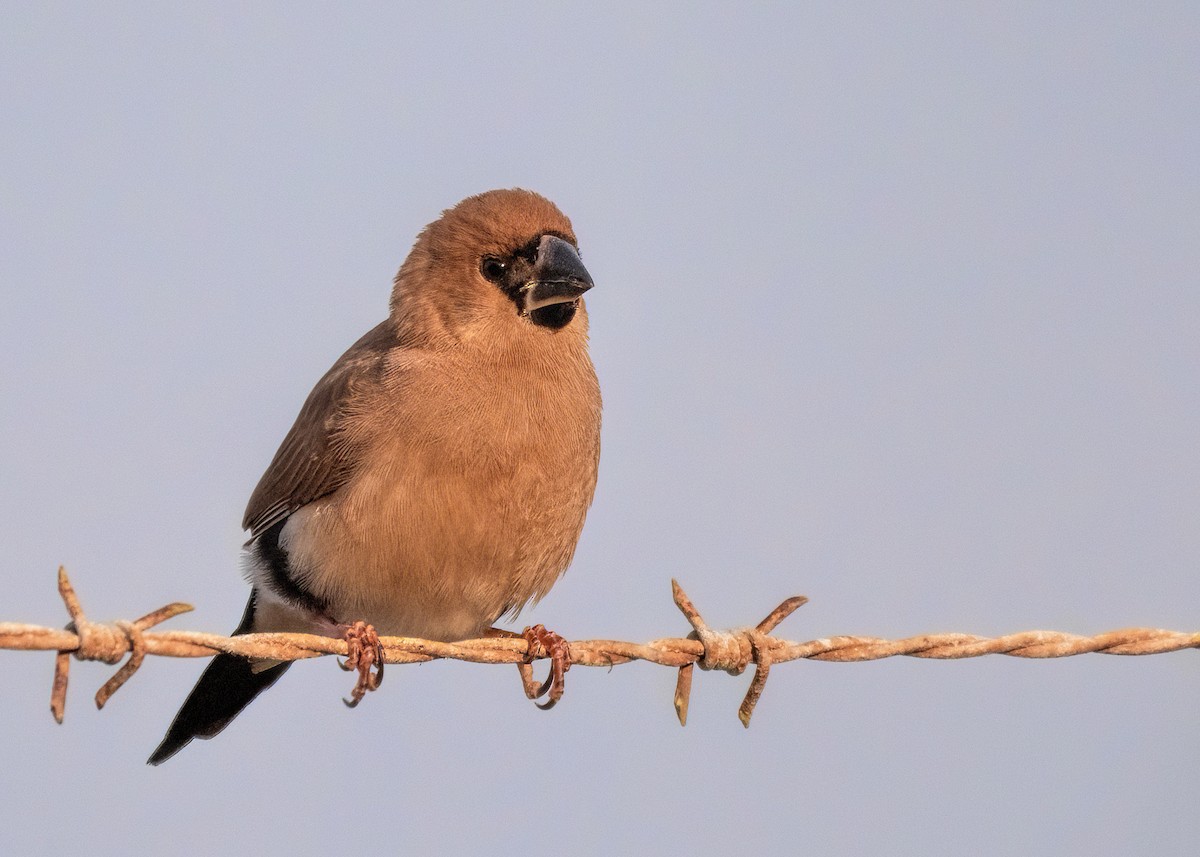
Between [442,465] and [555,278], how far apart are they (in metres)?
0.86

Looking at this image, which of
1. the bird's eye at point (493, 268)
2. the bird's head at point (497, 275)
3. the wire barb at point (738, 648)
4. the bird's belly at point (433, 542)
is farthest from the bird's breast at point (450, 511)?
the wire barb at point (738, 648)

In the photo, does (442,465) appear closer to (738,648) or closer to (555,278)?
(555,278)

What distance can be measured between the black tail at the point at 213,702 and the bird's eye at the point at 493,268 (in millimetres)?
1620

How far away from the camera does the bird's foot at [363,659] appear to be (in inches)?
161

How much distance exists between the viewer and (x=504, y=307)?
5020 mm

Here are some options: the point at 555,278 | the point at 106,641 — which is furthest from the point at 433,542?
the point at 106,641

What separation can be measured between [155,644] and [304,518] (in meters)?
1.94

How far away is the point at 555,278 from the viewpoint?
16.3 ft

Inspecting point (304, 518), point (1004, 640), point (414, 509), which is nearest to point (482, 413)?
point (414, 509)

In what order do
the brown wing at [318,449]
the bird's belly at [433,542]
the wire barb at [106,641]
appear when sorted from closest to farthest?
1. the wire barb at [106,641]
2. the bird's belly at [433,542]
3. the brown wing at [318,449]

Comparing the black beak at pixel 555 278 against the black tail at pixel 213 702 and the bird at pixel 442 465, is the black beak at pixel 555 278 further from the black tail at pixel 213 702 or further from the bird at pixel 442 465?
the black tail at pixel 213 702

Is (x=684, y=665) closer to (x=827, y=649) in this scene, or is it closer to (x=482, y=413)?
(x=827, y=649)

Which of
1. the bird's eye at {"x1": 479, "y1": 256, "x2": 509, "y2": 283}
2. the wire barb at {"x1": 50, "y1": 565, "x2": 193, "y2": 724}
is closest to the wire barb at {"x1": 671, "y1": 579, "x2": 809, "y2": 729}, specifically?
the wire barb at {"x1": 50, "y1": 565, "x2": 193, "y2": 724}

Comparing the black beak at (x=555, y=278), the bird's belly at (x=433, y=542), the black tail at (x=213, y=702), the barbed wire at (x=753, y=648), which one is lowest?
the black tail at (x=213, y=702)
